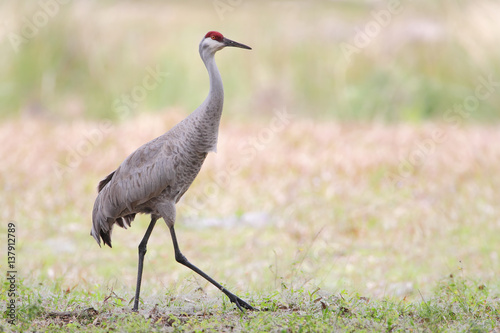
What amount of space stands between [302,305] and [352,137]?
6.57 meters

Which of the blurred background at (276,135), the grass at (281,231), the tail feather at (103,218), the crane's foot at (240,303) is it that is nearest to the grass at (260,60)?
the blurred background at (276,135)

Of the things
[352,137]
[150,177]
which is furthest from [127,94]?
[150,177]

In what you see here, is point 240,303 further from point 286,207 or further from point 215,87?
point 286,207

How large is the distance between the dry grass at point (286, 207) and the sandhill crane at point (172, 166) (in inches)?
37.3

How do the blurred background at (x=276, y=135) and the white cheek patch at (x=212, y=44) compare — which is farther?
the blurred background at (x=276, y=135)

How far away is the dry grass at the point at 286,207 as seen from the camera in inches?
248

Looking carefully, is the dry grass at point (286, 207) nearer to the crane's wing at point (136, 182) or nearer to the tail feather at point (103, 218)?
the tail feather at point (103, 218)

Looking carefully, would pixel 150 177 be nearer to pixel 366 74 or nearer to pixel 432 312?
pixel 432 312

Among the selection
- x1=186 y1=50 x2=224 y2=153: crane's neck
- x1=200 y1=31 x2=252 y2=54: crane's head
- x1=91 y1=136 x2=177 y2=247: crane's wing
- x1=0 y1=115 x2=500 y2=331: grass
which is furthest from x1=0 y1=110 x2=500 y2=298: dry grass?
x1=200 y1=31 x2=252 y2=54: crane's head

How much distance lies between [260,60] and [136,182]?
888cm

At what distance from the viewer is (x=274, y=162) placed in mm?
9148

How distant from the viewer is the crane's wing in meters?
4.02

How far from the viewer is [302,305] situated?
3982 millimetres

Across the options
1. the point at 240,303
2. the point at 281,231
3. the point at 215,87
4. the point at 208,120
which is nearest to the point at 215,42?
the point at 215,87
